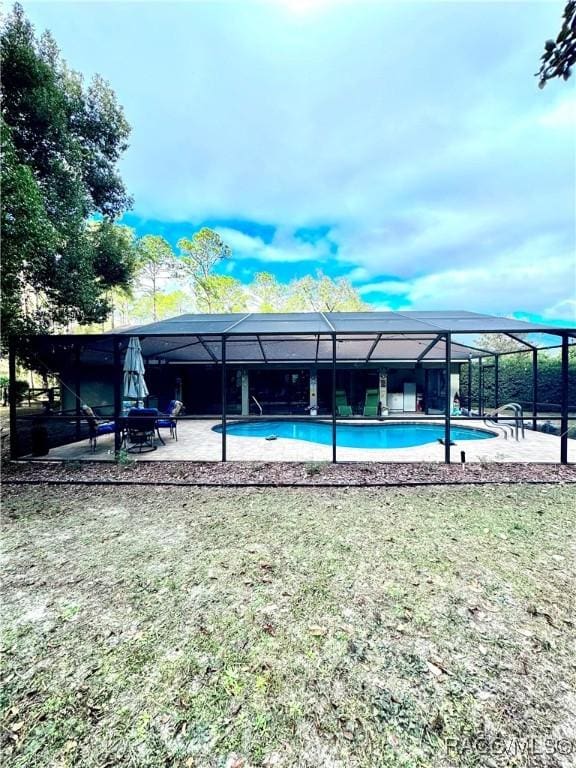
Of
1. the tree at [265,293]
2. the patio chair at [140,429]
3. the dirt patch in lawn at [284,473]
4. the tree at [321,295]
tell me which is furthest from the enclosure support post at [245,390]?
the tree at [321,295]

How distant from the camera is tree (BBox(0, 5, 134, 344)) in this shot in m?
5.08

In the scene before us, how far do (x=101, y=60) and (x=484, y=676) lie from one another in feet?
46.7

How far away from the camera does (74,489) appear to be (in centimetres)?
546

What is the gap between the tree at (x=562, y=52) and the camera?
89.2 inches

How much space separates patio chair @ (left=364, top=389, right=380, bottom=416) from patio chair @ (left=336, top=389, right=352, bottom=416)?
898 millimetres

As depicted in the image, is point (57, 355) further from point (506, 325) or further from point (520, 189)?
point (520, 189)

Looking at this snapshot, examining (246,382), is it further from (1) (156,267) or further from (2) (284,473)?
(1) (156,267)

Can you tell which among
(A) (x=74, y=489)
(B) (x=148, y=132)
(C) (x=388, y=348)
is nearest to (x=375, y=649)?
(A) (x=74, y=489)

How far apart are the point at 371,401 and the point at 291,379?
3845 millimetres

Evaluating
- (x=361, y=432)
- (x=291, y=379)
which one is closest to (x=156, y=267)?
(x=291, y=379)

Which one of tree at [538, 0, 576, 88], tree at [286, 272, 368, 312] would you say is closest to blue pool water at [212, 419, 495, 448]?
tree at [538, 0, 576, 88]

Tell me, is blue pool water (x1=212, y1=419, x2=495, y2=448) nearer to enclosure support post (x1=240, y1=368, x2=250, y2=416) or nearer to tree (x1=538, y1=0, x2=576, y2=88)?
enclosure support post (x1=240, y1=368, x2=250, y2=416)

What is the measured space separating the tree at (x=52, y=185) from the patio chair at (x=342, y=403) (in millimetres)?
9617

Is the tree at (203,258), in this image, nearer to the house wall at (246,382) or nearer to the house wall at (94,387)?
the house wall at (246,382)
